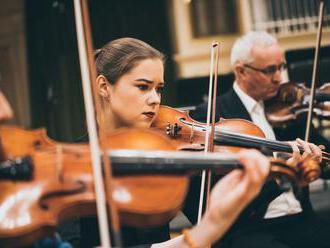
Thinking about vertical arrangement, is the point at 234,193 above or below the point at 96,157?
below

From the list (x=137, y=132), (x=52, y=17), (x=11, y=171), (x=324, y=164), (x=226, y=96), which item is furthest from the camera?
(x=52, y=17)

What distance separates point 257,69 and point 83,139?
1180mm

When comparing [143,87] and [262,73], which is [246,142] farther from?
[262,73]

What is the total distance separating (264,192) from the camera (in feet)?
6.15

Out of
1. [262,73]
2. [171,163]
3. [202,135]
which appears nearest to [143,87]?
[202,135]

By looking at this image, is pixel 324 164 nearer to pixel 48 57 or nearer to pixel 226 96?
pixel 226 96

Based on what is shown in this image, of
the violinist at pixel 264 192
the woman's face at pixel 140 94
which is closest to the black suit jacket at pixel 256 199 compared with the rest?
the violinist at pixel 264 192

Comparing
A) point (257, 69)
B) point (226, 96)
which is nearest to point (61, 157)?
point (226, 96)

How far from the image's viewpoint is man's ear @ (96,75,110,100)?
1.63 meters

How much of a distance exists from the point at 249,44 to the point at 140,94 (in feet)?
3.62

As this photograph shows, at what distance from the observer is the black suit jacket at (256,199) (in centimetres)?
178

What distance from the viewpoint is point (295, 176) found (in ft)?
3.45

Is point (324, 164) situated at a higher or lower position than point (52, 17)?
lower

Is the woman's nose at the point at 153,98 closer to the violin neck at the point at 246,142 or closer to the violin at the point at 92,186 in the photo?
the violin neck at the point at 246,142
